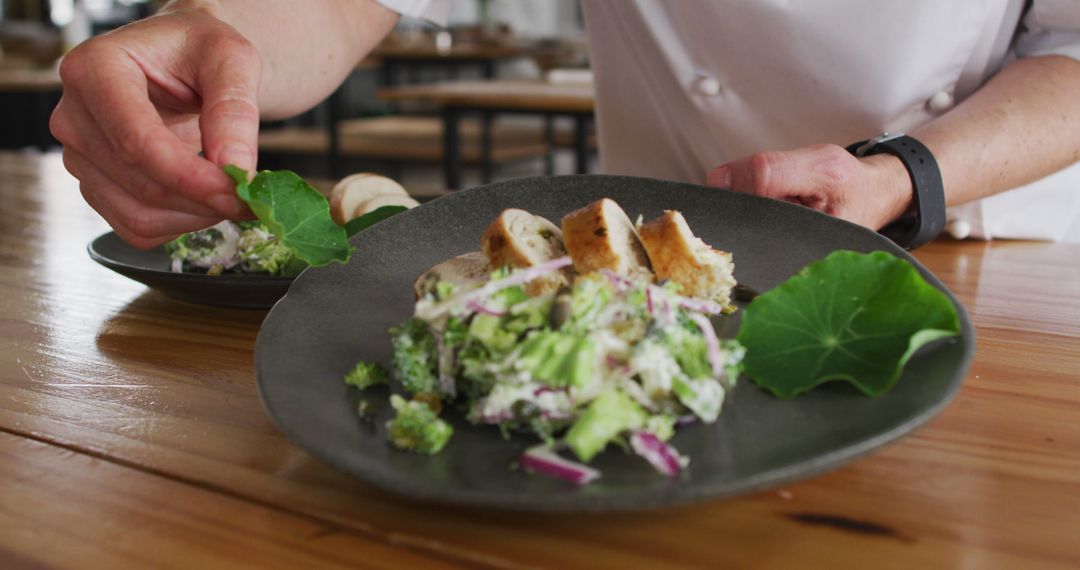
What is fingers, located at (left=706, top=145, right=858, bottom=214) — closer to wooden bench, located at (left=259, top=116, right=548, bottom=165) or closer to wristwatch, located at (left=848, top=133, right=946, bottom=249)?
wristwatch, located at (left=848, top=133, right=946, bottom=249)

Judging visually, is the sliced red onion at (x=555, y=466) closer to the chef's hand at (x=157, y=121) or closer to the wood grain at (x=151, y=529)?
the wood grain at (x=151, y=529)

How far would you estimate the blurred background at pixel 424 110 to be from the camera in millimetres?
5156

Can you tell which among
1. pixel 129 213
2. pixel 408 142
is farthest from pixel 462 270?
pixel 408 142

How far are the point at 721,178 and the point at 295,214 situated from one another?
583 millimetres

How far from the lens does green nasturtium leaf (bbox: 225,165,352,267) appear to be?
929 millimetres

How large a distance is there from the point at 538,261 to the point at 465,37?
31.9 ft

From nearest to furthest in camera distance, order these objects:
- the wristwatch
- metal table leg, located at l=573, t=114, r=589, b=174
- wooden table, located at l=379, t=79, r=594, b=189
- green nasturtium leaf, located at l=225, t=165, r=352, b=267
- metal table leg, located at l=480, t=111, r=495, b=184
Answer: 1. green nasturtium leaf, located at l=225, t=165, r=352, b=267
2. the wristwatch
3. wooden table, located at l=379, t=79, r=594, b=189
4. metal table leg, located at l=573, t=114, r=589, b=174
5. metal table leg, located at l=480, t=111, r=495, b=184

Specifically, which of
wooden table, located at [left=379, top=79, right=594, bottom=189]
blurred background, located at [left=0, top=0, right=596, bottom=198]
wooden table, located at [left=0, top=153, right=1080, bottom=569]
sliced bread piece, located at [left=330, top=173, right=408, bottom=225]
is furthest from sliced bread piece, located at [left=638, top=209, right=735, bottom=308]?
wooden table, located at [left=379, top=79, right=594, bottom=189]

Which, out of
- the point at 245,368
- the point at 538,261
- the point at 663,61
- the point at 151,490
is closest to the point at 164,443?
the point at 151,490

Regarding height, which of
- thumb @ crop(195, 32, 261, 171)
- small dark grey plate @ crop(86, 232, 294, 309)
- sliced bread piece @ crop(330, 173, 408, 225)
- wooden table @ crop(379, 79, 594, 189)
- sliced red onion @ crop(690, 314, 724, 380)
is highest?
thumb @ crop(195, 32, 261, 171)

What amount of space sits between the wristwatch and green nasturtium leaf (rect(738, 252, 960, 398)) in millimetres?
527

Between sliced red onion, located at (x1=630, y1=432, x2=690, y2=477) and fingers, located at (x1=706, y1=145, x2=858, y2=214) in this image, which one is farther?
fingers, located at (x1=706, y1=145, x2=858, y2=214)

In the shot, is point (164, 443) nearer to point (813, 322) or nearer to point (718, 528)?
point (718, 528)

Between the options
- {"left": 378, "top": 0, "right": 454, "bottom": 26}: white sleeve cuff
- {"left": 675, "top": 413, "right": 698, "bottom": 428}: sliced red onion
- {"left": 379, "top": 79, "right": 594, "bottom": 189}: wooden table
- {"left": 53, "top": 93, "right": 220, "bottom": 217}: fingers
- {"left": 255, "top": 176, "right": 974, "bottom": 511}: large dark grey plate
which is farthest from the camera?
{"left": 379, "top": 79, "right": 594, "bottom": 189}: wooden table
